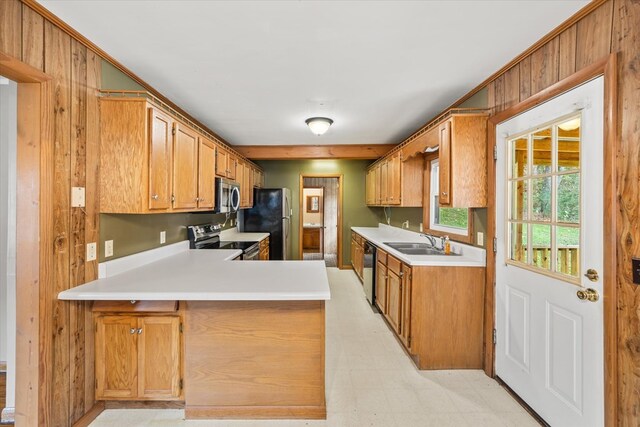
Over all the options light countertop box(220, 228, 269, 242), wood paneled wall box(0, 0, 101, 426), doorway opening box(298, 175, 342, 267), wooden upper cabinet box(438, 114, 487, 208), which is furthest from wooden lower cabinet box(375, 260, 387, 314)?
doorway opening box(298, 175, 342, 267)

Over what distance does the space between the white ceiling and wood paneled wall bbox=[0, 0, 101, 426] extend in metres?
0.18

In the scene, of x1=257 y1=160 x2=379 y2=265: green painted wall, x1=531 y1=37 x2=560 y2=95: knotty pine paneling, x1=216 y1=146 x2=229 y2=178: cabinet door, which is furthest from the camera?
x1=257 y1=160 x2=379 y2=265: green painted wall

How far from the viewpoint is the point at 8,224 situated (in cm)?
180

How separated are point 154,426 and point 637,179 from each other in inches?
116

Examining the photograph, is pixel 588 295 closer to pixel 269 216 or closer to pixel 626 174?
pixel 626 174

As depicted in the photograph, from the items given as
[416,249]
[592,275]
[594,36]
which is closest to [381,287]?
[416,249]

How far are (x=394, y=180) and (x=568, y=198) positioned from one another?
7.74 feet

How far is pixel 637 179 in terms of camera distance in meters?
1.27

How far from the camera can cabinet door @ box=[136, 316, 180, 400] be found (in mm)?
1804

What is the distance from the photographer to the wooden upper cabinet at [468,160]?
2.31 m

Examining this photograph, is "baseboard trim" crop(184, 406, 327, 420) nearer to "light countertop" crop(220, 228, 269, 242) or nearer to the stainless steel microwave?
the stainless steel microwave

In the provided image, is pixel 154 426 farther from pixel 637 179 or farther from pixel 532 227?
pixel 637 179

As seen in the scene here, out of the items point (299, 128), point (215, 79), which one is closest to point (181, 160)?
point (215, 79)

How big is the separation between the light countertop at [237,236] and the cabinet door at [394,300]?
1924mm
